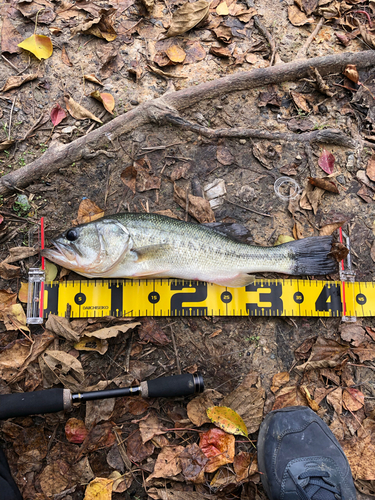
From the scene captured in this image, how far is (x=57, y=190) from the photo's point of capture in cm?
410

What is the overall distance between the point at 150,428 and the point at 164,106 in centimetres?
390

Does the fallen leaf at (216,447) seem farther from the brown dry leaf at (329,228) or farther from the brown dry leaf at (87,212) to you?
the brown dry leaf at (87,212)

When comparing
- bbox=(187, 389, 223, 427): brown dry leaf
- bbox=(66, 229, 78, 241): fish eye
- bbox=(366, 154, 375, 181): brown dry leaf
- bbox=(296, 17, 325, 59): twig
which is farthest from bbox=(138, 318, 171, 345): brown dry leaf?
bbox=(296, 17, 325, 59): twig

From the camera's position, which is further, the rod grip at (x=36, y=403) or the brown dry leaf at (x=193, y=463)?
the brown dry leaf at (x=193, y=463)

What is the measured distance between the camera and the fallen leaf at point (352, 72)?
14.8 ft

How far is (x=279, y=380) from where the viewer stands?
382 cm

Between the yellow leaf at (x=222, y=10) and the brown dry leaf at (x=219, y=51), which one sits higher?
the yellow leaf at (x=222, y=10)

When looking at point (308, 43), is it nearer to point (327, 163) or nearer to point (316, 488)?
point (327, 163)

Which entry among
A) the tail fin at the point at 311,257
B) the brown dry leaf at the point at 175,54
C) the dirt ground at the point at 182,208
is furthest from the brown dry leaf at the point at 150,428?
the brown dry leaf at the point at 175,54

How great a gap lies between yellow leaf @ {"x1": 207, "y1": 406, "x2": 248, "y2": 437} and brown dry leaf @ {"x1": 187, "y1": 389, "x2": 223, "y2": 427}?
0.07m

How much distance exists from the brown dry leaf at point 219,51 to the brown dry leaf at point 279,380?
170 inches

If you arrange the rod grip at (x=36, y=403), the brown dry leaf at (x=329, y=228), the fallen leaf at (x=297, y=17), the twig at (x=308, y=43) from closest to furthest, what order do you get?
the rod grip at (x=36, y=403) → the brown dry leaf at (x=329, y=228) → the twig at (x=308, y=43) → the fallen leaf at (x=297, y=17)

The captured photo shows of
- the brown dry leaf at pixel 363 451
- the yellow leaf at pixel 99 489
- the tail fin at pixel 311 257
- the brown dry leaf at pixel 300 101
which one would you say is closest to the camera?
the yellow leaf at pixel 99 489

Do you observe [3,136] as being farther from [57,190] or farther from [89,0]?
[89,0]
